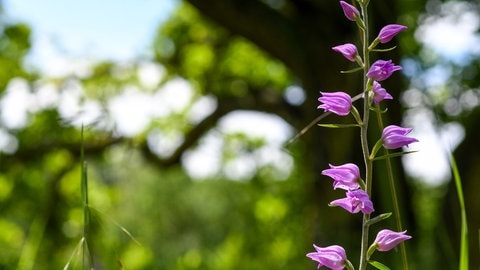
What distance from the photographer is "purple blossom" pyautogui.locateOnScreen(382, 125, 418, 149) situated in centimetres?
87

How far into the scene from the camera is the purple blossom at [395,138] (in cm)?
87

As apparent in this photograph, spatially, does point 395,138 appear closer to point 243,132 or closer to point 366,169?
point 366,169

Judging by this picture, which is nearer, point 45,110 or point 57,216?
point 45,110

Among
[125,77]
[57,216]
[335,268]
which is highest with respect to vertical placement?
[125,77]

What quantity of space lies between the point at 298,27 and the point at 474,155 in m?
1.46

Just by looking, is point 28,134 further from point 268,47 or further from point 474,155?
point 474,155

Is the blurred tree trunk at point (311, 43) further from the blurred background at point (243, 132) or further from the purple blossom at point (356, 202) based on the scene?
the purple blossom at point (356, 202)

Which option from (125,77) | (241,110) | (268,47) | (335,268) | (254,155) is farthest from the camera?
(254,155)

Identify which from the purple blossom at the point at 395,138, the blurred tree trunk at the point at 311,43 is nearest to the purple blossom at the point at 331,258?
the purple blossom at the point at 395,138

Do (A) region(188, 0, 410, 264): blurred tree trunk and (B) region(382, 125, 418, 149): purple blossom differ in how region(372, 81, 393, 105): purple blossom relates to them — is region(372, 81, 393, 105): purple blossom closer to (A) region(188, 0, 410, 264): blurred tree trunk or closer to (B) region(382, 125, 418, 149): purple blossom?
(B) region(382, 125, 418, 149): purple blossom

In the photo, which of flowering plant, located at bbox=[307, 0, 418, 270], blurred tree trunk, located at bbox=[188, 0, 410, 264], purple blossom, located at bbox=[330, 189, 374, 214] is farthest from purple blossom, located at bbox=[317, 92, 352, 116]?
blurred tree trunk, located at bbox=[188, 0, 410, 264]

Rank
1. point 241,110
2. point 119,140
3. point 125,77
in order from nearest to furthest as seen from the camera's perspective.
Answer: point 241,110
point 119,140
point 125,77

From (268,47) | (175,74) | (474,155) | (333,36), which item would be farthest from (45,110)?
(474,155)

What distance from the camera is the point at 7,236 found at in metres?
7.37
